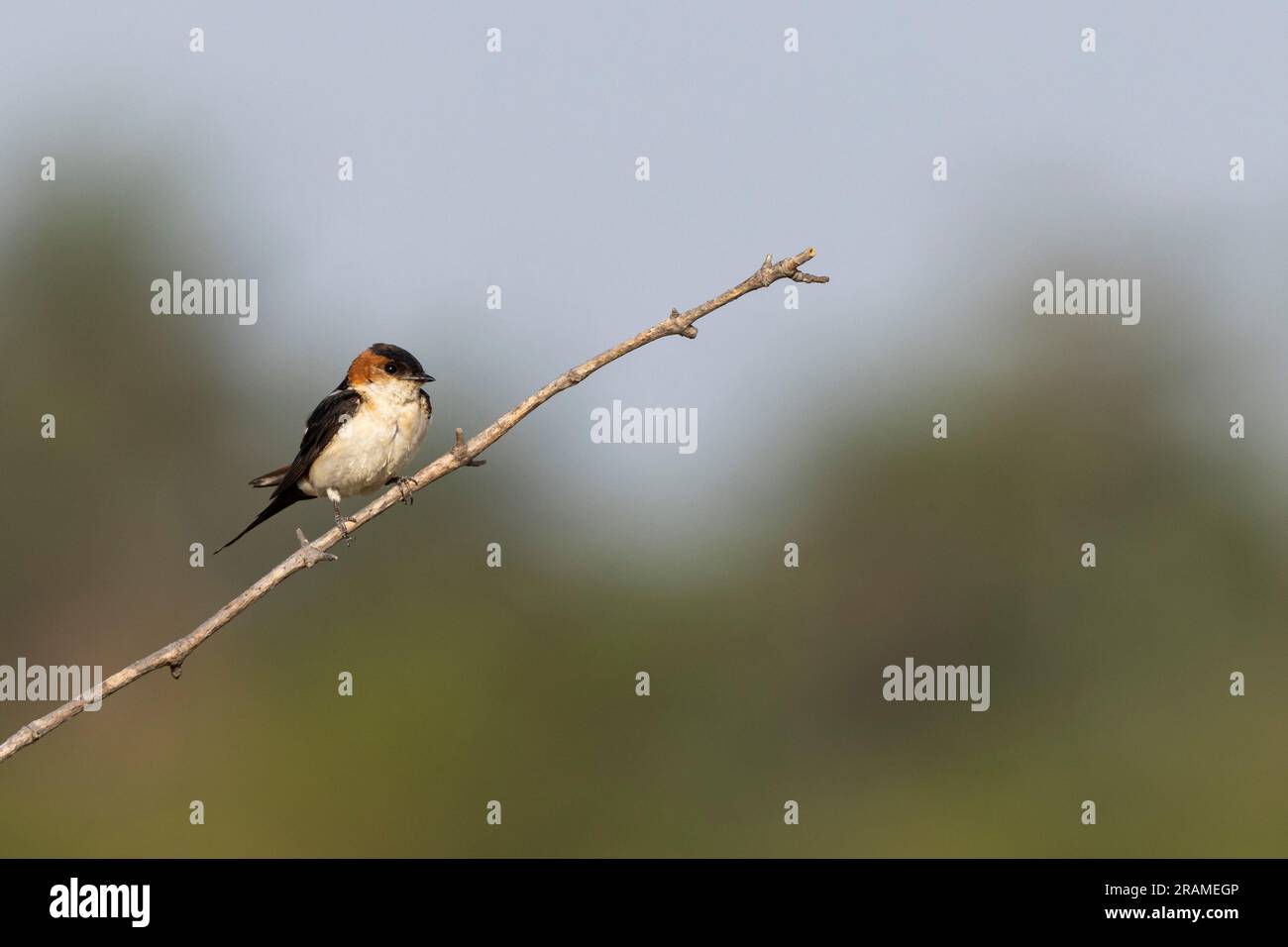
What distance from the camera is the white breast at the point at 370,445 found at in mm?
8367

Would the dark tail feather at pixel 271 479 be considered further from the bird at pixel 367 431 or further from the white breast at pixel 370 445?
the white breast at pixel 370 445

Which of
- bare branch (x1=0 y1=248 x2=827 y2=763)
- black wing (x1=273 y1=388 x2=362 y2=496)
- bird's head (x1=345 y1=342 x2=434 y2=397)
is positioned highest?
bird's head (x1=345 y1=342 x2=434 y2=397)

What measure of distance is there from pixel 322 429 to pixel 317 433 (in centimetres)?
8

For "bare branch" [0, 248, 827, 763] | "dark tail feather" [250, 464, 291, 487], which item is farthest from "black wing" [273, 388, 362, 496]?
"bare branch" [0, 248, 827, 763]

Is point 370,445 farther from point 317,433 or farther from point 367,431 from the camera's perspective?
point 317,433

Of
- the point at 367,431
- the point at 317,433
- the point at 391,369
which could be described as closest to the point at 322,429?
the point at 317,433

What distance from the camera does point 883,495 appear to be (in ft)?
123

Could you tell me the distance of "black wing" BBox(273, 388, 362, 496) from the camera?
843 centimetres

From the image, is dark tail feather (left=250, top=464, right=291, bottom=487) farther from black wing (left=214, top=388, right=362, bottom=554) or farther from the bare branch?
the bare branch

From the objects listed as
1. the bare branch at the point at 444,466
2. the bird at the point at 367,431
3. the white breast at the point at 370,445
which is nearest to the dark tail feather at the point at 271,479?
the bird at the point at 367,431

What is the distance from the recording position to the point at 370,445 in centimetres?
835

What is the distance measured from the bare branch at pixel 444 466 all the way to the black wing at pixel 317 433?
9.39ft

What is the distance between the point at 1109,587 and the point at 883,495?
20.4ft
